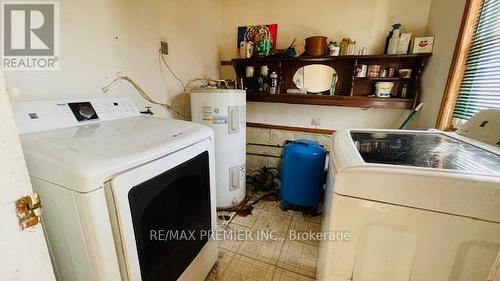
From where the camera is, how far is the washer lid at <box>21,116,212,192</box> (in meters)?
0.62

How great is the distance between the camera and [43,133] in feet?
2.98

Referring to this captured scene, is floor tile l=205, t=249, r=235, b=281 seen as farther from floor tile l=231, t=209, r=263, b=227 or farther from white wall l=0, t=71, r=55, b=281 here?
white wall l=0, t=71, r=55, b=281

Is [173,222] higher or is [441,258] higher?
[441,258]

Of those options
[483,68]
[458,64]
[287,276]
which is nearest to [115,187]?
[287,276]

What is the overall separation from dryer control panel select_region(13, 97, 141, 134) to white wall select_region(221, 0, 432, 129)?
166 cm

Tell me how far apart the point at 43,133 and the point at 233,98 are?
1.32 meters

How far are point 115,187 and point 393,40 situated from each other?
2.42 m

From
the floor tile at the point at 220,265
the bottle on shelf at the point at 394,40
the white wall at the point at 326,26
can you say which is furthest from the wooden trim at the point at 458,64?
the floor tile at the point at 220,265

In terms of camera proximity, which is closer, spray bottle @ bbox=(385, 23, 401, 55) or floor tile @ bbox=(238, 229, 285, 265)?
floor tile @ bbox=(238, 229, 285, 265)

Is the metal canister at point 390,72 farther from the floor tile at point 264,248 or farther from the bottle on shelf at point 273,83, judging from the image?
the floor tile at point 264,248

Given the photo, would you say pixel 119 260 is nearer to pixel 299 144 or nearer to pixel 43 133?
pixel 43 133

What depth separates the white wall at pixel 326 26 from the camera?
6.62 feet

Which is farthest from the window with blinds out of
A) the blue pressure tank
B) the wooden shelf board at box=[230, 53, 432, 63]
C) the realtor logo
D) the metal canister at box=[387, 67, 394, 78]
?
the realtor logo

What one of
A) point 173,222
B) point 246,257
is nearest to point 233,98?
point 173,222
